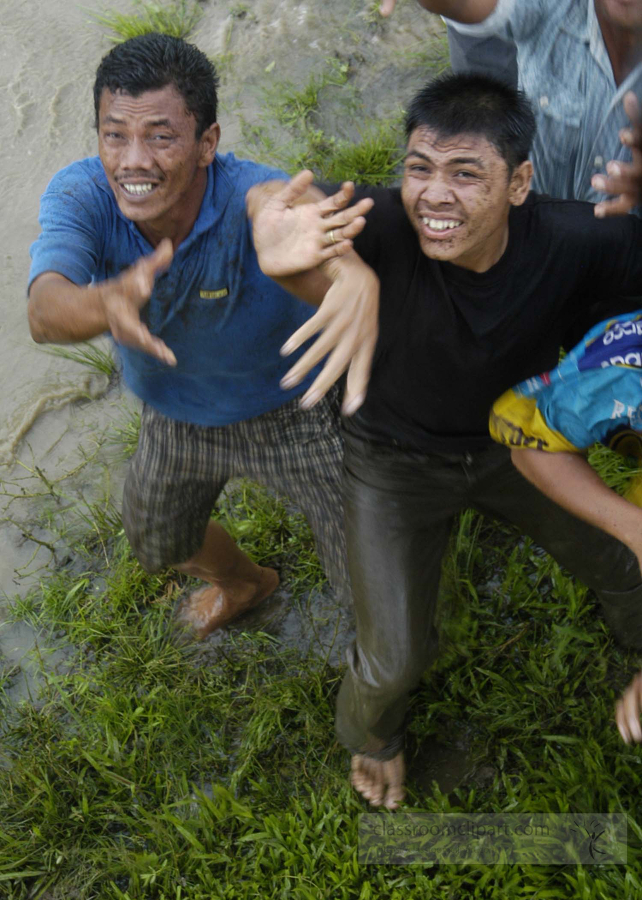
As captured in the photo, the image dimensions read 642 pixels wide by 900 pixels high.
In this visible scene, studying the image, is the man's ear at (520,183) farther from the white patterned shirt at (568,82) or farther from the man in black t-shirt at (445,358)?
the white patterned shirt at (568,82)

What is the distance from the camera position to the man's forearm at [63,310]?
6.12 feet

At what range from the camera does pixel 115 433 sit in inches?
144

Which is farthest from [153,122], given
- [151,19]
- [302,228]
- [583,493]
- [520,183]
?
[151,19]

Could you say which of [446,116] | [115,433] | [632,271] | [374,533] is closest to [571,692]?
[374,533]

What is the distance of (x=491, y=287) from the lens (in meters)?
2.22

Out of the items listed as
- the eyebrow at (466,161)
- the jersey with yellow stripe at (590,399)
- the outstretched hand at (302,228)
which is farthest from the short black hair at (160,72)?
the jersey with yellow stripe at (590,399)

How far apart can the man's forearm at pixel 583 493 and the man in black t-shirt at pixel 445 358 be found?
33 cm

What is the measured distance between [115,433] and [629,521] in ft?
7.59

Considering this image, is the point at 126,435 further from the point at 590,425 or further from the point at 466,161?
the point at 590,425

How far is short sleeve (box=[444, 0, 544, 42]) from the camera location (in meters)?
2.30

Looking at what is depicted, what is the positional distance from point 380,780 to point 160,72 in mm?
2072

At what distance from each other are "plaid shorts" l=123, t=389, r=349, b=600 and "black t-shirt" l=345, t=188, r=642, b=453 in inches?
16.4

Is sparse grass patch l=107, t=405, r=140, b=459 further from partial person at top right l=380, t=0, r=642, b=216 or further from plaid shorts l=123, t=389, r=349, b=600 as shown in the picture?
partial person at top right l=380, t=0, r=642, b=216

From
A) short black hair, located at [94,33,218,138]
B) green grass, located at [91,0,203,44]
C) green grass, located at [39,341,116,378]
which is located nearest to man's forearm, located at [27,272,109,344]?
short black hair, located at [94,33,218,138]
